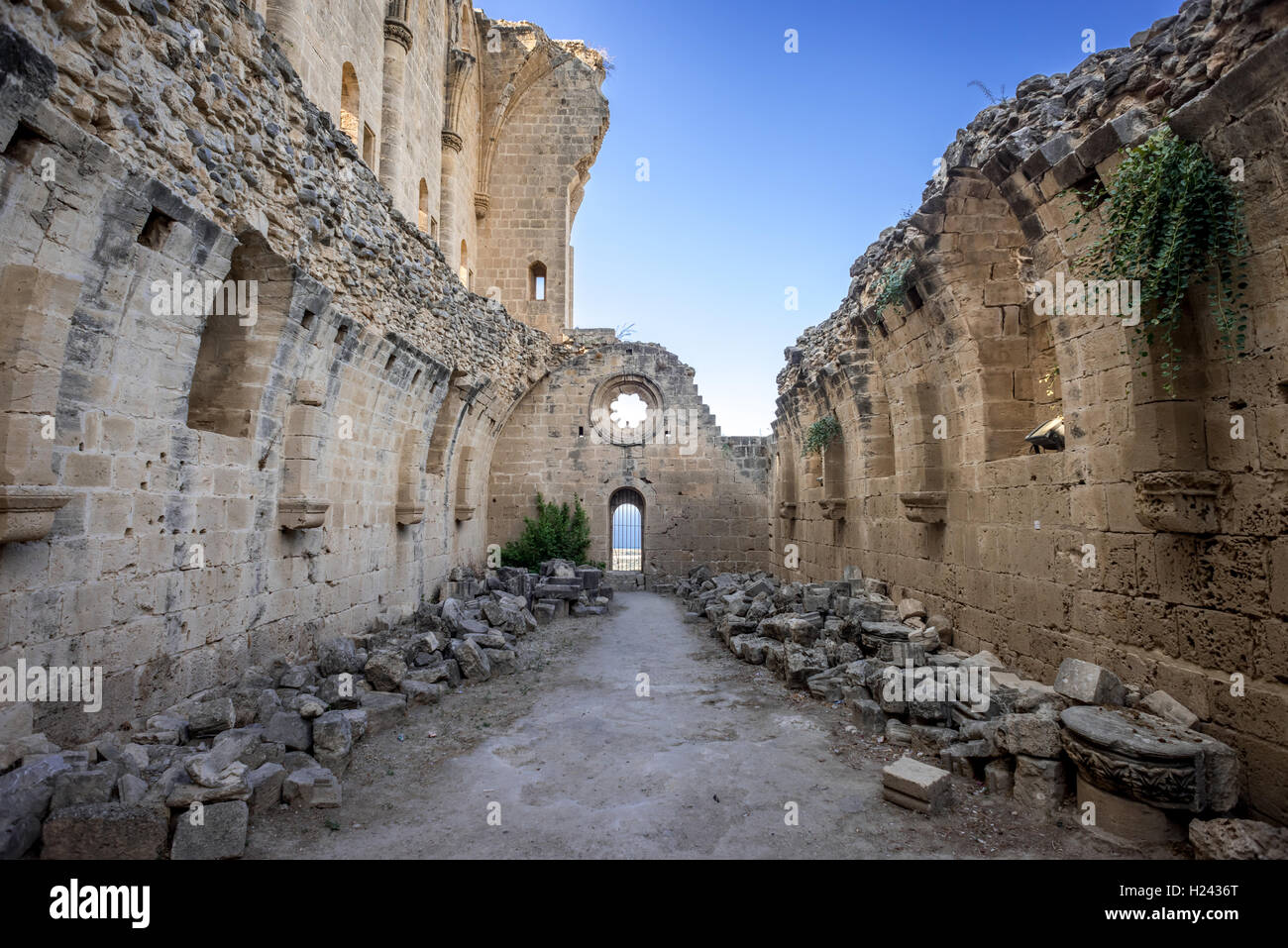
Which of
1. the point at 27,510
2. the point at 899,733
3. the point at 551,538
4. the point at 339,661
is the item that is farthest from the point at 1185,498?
the point at 551,538

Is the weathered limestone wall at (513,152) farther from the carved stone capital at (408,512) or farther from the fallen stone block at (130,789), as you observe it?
the fallen stone block at (130,789)

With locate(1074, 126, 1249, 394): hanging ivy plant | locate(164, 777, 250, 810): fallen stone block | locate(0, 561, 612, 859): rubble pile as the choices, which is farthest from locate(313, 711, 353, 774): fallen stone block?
locate(1074, 126, 1249, 394): hanging ivy plant

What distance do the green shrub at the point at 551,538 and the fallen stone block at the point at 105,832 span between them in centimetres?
1220

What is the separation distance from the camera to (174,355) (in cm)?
480

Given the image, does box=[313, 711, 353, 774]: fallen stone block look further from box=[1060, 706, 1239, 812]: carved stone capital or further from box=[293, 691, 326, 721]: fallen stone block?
box=[1060, 706, 1239, 812]: carved stone capital

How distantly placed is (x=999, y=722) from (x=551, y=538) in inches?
484

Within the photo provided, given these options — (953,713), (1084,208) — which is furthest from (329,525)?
(1084,208)

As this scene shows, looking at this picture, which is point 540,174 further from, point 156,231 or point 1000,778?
point 1000,778

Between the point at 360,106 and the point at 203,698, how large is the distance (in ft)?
38.6

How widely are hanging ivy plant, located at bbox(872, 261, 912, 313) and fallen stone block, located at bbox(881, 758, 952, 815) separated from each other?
16.2 ft

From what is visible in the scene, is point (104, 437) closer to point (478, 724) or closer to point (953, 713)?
point (478, 724)

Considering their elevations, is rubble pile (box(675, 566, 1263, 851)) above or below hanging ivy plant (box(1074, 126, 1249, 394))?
below

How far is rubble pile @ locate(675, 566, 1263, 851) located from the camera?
140 inches

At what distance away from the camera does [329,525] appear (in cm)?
749
